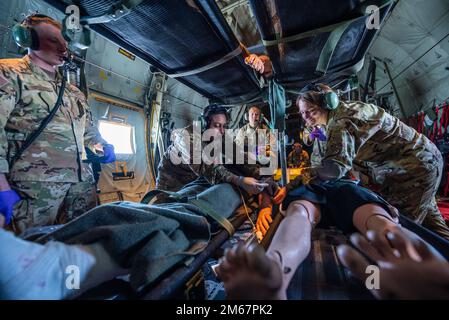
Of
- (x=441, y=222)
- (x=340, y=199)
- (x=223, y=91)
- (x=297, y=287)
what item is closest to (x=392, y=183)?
(x=441, y=222)

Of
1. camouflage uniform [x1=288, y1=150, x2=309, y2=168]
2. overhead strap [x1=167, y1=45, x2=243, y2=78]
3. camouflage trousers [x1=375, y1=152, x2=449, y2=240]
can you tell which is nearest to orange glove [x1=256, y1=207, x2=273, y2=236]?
camouflage trousers [x1=375, y1=152, x2=449, y2=240]

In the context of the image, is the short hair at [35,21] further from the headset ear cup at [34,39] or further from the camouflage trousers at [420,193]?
the camouflage trousers at [420,193]

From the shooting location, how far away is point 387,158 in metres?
1.84

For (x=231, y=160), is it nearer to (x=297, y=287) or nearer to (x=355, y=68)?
(x=297, y=287)

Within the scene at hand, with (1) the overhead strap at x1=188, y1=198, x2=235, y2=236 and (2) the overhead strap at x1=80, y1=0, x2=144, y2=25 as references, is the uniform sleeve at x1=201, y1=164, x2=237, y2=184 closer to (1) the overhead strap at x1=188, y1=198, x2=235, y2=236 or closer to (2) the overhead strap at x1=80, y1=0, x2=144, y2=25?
(1) the overhead strap at x1=188, y1=198, x2=235, y2=236

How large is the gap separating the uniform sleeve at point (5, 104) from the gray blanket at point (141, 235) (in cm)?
89

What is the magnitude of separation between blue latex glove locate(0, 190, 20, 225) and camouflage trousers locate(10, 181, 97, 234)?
109 millimetres

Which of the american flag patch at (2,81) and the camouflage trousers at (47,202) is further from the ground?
the american flag patch at (2,81)

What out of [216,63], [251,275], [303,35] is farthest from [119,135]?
[251,275]

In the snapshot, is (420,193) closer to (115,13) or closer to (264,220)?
(264,220)

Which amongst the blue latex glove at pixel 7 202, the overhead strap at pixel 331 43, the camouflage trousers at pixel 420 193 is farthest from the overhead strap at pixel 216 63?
the camouflage trousers at pixel 420 193

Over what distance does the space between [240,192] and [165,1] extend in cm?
155

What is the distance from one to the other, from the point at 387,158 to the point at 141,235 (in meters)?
2.32

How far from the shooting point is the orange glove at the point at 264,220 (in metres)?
1.52
